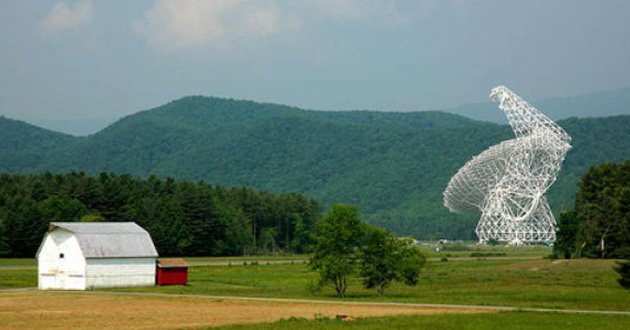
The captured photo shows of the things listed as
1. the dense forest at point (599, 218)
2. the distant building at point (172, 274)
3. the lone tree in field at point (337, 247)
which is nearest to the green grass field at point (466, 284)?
the lone tree in field at point (337, 247)

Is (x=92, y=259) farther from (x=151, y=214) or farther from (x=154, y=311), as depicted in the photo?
(x=151, y=214)

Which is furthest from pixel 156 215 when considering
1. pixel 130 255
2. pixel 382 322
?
pixel 382 322

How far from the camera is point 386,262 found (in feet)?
206

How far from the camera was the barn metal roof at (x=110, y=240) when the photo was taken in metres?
70.2

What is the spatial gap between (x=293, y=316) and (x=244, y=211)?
114 m

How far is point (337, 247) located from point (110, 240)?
1812 cm

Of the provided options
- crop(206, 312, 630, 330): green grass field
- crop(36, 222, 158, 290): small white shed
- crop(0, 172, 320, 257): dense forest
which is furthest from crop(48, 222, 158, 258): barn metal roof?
crop(206, 312, 630, 330): green grass field

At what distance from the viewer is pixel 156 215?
409 ft

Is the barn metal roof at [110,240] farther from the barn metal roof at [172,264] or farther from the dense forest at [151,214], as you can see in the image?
the dense forest at [151,214]

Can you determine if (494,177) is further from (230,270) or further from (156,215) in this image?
(230,270)

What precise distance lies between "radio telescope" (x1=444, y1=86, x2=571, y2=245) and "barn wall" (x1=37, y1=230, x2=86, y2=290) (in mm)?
65818

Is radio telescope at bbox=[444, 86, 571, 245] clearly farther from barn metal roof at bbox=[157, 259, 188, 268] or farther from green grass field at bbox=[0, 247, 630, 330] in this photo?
barn metal roof at bbox=[157, 259, 188, 268]

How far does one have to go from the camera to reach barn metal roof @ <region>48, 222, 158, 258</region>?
7019cm

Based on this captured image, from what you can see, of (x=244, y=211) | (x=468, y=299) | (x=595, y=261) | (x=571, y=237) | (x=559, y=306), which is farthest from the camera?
(x=244, y=211)
